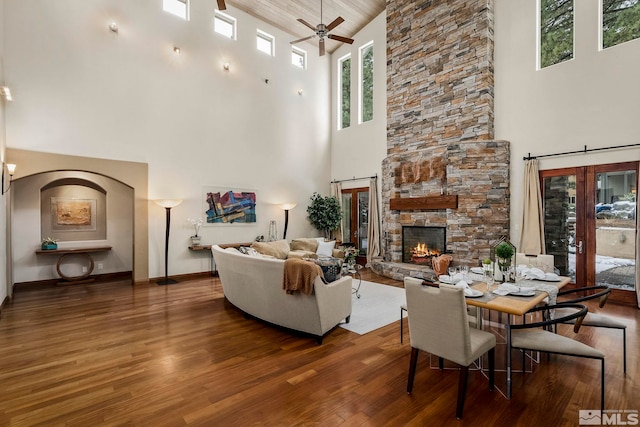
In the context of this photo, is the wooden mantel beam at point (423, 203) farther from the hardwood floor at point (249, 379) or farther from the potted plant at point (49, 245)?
the potted plant at point (49, 245)

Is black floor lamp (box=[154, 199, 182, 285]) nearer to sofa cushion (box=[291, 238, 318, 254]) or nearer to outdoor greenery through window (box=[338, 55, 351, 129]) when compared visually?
sofa cushion (box=[291, 238, 318, 254])

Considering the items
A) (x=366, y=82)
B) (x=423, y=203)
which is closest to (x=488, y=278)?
(x=423, y=203)

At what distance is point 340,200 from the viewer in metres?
9.63

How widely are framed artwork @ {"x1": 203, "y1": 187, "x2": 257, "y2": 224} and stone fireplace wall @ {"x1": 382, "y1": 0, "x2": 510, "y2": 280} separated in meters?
3.48

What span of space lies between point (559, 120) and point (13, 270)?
1051 cm

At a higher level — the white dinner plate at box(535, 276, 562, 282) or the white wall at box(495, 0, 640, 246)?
the white wall at box(495, 0, 640, 246)

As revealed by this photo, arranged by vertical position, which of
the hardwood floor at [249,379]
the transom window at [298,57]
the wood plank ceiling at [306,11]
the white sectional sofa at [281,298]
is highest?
the wood plank ceiling at [306,11]

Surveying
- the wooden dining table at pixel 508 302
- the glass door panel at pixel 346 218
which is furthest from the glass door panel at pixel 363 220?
the wooden dining table at pixel 508 302

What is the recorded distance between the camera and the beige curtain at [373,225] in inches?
334

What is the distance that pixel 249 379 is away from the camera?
2795 mm

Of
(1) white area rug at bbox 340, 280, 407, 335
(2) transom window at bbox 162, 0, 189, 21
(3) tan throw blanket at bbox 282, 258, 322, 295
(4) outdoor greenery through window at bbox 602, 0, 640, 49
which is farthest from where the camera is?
(2) transom window at bbox 162, 0, 189, 21

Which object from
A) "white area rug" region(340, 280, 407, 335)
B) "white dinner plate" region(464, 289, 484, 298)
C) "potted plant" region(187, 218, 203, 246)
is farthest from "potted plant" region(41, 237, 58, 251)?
"white dinner plate" region(464, 289, 484, 298)

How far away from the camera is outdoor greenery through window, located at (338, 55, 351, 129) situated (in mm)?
9586

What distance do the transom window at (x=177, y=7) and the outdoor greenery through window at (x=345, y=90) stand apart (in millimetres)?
4445
